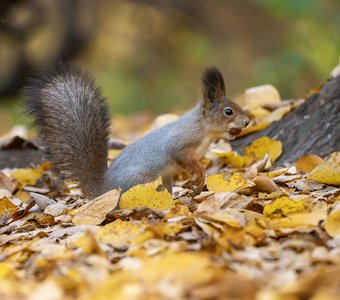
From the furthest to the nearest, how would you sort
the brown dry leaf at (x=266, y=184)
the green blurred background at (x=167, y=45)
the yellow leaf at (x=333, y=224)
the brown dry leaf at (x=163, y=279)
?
the green blurred background at (x=167, y=45) → the brown dry leaf at (x=266, y=184) → the yellow leaf at (x=333, y=224) → the brown dry leaf at (x=163, y=279)

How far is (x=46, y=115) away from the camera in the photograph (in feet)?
11.4

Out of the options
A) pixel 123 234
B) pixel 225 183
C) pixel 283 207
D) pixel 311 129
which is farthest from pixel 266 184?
pixel 311 129

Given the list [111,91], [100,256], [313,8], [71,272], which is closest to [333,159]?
[100,256]

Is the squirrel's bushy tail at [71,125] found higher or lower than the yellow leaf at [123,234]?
higher

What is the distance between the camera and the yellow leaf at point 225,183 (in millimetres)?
3098

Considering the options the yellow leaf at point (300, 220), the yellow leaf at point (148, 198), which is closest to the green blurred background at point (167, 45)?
the yellow leaf at point (148, 198)

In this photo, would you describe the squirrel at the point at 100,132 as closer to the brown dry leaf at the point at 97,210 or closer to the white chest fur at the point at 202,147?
the white chest fur at the point at 202,147

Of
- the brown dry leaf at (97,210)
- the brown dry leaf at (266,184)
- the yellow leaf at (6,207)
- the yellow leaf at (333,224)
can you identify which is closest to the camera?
the yellow leaf at (333,224)

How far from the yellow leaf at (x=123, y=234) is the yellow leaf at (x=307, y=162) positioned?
3.91 feet

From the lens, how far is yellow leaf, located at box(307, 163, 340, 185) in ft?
10.1

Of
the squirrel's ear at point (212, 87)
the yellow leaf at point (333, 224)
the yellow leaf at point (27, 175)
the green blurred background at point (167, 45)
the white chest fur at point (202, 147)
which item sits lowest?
the yellow leaf at point (333, 224)

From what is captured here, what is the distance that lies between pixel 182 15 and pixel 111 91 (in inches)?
68.5

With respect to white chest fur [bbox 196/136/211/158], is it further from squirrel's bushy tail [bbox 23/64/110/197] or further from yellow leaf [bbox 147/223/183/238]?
yellow leaf [bbox 147/223/183/238]

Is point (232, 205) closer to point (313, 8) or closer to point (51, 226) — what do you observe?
point (51, 226)
